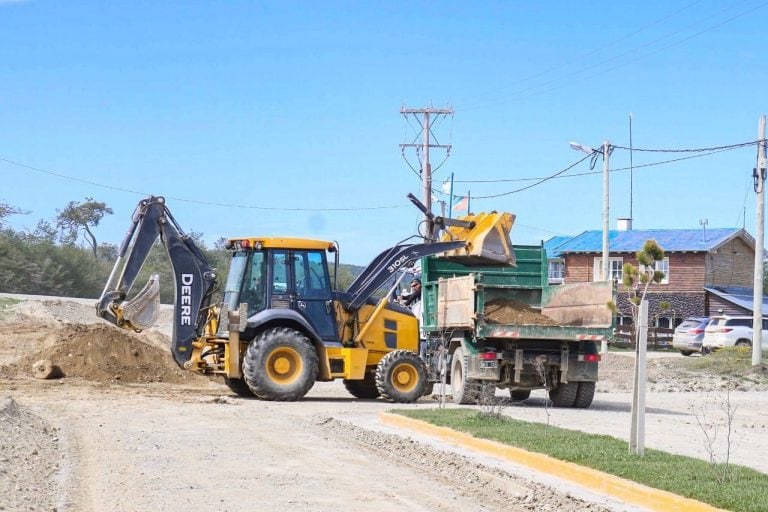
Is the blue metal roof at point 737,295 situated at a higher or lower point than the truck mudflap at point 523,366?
higher

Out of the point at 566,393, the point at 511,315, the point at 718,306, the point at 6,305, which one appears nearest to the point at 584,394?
the point at 566,393

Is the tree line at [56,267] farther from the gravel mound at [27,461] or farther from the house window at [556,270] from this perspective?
the gravel mound at [27,461]

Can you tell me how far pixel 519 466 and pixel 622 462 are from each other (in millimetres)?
1230

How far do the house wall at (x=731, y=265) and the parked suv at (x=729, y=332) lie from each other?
47.1 ft

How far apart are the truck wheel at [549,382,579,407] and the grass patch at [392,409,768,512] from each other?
519cm

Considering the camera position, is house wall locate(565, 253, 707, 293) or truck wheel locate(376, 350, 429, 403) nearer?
truck wheel locate(376, 350, 429, 403)

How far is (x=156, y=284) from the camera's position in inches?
905

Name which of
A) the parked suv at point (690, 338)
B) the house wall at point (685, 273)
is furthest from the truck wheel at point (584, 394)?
the house wall at point (685, 273)

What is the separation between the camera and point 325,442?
14.9 meters

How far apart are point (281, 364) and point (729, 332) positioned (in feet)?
95.4

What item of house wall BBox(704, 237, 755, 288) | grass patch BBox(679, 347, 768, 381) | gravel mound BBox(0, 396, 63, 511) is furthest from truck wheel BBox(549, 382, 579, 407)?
house wall BBox(704, 237, 755, 288)

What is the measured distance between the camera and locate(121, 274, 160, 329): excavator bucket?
22469mm

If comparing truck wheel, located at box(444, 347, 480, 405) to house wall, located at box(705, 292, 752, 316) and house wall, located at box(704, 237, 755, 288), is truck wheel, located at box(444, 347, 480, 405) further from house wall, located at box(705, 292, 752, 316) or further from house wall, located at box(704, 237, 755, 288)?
house wall, located at box(704, 237, 755, 288)

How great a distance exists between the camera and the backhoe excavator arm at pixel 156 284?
22297 millimetres
